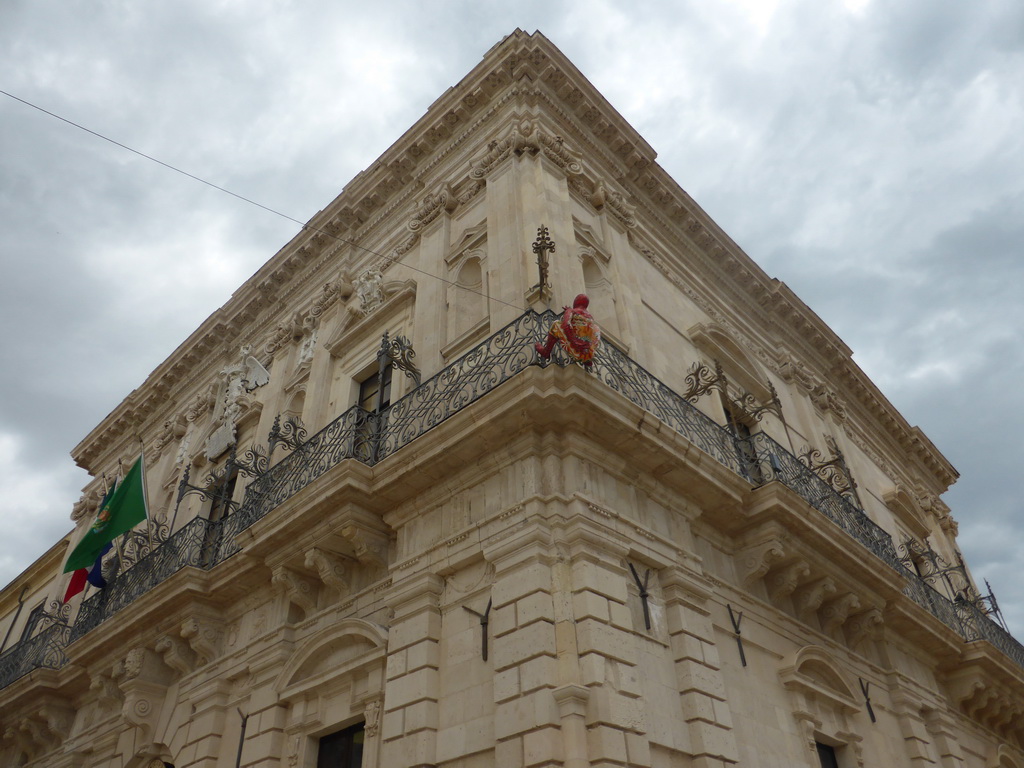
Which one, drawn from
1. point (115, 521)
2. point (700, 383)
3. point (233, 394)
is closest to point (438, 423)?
point (700, 383)

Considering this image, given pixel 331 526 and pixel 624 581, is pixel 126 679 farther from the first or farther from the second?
pixel 624 581

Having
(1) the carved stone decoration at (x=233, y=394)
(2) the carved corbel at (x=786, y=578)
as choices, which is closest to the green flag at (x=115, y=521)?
(1) the carved stone decoration at (x=233, y=394)

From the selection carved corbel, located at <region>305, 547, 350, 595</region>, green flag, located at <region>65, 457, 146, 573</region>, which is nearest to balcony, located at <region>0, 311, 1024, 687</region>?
green flag, located at <region>65, 457, 146, 573</region>

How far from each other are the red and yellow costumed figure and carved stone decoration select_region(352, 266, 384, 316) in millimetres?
5573

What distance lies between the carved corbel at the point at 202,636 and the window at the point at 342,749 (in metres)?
2.90

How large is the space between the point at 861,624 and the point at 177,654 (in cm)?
938

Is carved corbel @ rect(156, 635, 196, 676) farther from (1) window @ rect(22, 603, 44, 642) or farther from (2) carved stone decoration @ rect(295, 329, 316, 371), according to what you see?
(1) window @ rect(22, 603, 44, 642)

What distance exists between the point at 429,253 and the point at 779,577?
7.05 metres

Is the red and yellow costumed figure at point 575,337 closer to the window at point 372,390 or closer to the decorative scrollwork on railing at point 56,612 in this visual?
the window at point 372,390

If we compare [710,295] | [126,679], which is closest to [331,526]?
[126,679]

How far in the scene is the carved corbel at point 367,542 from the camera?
27.9 ft

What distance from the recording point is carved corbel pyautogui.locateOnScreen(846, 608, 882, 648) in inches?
419

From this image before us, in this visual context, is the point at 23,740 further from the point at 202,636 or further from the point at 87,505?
the point at 87,505

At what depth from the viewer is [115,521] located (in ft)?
41.2
